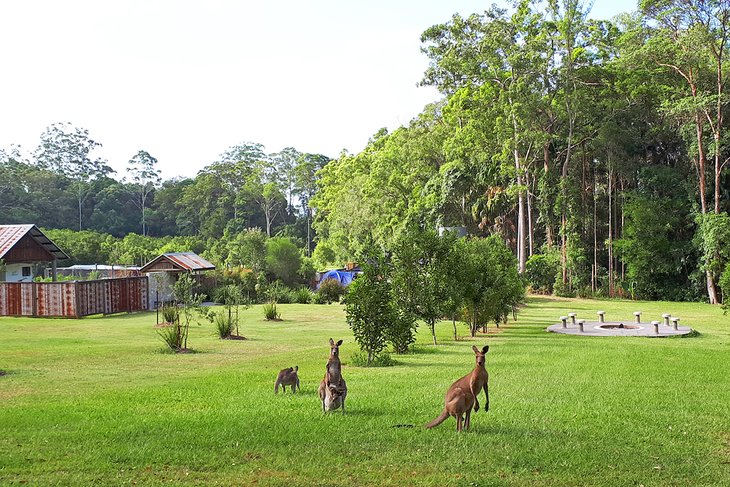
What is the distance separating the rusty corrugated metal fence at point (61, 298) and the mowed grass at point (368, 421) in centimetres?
1235

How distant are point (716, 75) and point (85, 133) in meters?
77.1

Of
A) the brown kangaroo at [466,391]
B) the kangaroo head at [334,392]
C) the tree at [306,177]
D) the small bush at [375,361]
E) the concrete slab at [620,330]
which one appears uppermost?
the tree at [306,177]

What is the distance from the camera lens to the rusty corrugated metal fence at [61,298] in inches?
1098

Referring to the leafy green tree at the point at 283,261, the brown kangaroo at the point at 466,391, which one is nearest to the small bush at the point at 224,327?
the brown kangaroo at the point at 466,391

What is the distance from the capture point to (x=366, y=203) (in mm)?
56000

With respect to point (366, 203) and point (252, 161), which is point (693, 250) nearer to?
point (366, 203)

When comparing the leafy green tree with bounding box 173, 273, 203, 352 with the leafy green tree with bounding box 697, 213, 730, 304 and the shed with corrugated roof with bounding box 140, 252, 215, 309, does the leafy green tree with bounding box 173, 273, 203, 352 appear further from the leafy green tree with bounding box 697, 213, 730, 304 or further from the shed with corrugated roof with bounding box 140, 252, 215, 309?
the leafy green tree with bounding box 697, 213, 730, 304

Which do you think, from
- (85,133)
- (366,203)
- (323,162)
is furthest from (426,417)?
(85,133)

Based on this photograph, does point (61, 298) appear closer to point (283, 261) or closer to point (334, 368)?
point (283, 261)

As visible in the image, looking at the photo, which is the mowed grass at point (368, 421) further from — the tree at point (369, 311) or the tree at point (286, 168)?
the tree at point (286, 168)

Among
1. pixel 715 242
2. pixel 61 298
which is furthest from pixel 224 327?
pixel 715 242

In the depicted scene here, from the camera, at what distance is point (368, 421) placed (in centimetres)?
778

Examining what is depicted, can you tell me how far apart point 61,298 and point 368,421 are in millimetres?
23267

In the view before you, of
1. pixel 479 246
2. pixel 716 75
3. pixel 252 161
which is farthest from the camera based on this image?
pixel 252 161
